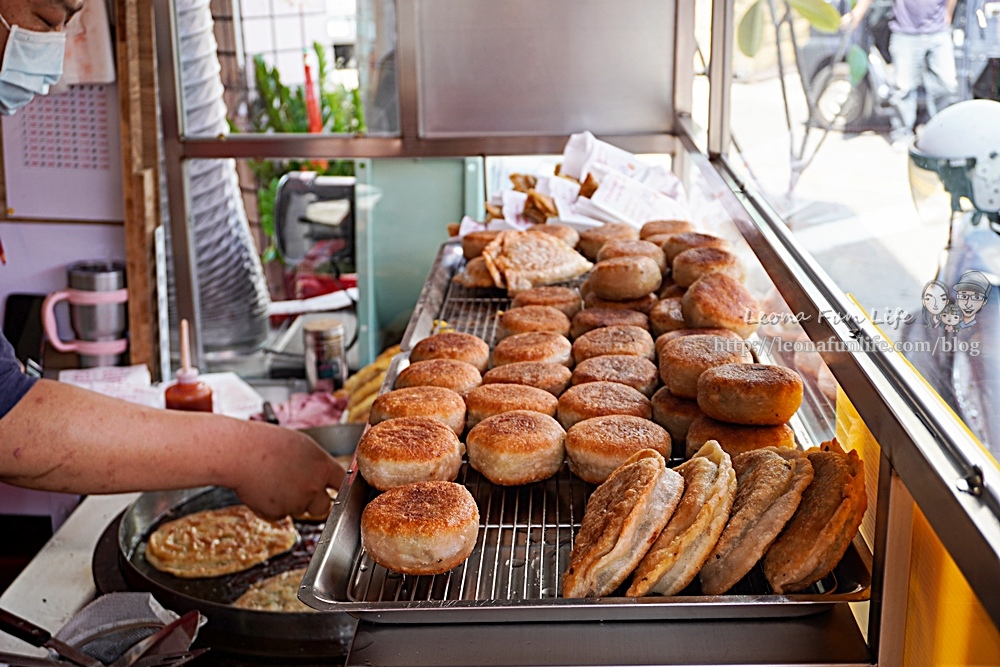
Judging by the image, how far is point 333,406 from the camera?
431 cm

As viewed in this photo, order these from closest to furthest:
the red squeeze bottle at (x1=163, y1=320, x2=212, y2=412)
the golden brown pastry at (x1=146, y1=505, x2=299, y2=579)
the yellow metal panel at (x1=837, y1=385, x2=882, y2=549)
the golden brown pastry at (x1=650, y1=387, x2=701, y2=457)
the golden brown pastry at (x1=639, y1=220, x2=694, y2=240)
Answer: the yellow metal panel at (x1=837, y1=385, x2=882, y2=549) < the golden brown pastry at (x1=650, y1=387, x2=701, y2=457) < the golden brown pastry at (x1=146, y1=505, x2=299, y2=579) < the golden brown pastry at (x1=639, y1=220, x2=694, y2=240) < the red squeeze bottle at (x1=163, y1=320, x2=212, y2=412)

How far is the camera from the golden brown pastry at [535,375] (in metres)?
1.91

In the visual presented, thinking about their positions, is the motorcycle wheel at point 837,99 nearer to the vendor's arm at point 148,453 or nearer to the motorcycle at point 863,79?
the motorcycle at point 863,79

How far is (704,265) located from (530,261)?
58 cm

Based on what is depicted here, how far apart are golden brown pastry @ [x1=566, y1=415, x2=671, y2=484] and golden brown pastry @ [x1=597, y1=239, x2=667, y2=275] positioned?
0.89 m

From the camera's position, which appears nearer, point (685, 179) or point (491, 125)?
point (685, 179)

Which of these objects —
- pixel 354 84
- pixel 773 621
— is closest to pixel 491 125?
pixel 354 84

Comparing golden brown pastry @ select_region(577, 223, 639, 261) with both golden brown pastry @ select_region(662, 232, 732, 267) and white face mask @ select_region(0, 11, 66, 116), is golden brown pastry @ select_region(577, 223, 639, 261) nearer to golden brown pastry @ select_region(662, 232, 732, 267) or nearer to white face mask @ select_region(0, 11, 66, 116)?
golden brown pastry @ select_region(662, 232, 732, 267)

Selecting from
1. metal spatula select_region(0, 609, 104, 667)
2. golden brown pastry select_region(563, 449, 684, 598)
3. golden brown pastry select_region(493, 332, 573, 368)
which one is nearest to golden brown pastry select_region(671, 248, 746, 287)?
golden brown pastry select_region(493, 332, 573, 368)

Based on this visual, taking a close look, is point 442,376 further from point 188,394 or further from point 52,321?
point 52,321

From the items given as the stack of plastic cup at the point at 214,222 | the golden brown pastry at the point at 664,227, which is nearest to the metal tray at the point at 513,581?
the golden brown pastry at the point at 664,227

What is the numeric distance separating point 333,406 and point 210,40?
195 centimetres

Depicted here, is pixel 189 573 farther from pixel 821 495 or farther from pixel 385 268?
pixel 385 268

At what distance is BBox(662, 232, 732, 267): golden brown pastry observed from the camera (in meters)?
2.45
